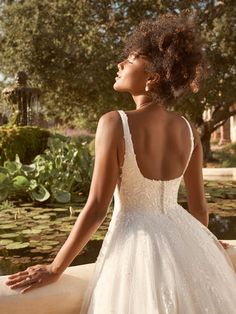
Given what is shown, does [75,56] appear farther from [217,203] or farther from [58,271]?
[58,271]

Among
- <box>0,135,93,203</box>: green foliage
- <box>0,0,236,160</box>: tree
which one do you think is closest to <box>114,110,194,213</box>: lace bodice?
<box>0,135,93,203</box>: green foliage

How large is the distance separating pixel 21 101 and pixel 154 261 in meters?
8.29

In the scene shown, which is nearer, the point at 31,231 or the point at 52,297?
the point at 52,297

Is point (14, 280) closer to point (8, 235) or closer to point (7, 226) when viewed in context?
point (8, 235)

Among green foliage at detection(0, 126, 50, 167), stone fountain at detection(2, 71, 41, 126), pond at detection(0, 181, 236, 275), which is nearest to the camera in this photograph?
pond at detection(0, 181, 236, 275)

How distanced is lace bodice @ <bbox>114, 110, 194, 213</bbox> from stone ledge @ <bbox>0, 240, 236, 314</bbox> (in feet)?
1.16

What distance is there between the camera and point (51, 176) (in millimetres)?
7008

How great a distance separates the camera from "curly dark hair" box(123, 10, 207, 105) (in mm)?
1783

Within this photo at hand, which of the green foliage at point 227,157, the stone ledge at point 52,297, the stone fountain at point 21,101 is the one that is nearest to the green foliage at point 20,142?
the stone fountain at point 21,101

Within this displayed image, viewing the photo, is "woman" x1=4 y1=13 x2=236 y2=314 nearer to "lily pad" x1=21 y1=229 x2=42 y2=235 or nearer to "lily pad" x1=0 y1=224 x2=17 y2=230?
"lily pad" x1=21 y1=229 x2=42 y2=235

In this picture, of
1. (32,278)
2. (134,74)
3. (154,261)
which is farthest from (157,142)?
(32,278)

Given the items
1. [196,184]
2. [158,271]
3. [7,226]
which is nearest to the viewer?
[158,271]

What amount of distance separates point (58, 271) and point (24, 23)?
16613mm

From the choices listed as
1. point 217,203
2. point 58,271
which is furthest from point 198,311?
point 217,203
